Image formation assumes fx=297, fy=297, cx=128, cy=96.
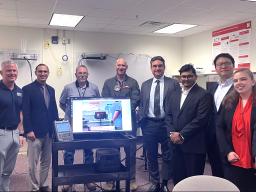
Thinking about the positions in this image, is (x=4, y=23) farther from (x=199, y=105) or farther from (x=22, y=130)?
(x=199, y=105)

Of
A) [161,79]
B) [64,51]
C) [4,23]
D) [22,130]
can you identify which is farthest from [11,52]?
[161,79]

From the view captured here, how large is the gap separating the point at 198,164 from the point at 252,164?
0.55 m

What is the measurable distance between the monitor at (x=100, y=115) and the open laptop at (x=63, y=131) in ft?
0.26

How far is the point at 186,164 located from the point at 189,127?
1.09ft

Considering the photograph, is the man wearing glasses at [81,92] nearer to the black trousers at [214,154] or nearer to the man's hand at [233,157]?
the black trousers at [214,154]

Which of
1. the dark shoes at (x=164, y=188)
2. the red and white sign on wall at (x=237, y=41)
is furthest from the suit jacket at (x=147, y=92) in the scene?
the red and white sign on wall at (x=237, y=41)

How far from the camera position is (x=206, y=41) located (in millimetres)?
6176

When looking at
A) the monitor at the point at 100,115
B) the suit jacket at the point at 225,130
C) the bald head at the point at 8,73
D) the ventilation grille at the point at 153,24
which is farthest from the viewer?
the ventilation grille at the point at 153,24

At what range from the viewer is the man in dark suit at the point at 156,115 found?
3109 millimetres

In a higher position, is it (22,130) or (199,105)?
(199,105)

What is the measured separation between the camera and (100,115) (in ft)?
8.61

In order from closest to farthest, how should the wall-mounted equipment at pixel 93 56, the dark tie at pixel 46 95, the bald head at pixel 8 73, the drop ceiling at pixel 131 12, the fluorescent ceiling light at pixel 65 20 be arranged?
1. the bald head at pixel 8 73
2. the dark tie at pixel 46 95
3. the drop ceiling at pixel 131 12
4. the fluorescent ceiling light at pixel 65 20
5. the wall-mounted equipment at pixel 93 56

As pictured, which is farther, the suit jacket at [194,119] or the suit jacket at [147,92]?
the suit jacket at [147,92]

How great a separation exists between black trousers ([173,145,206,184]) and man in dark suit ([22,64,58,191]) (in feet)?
4.22
